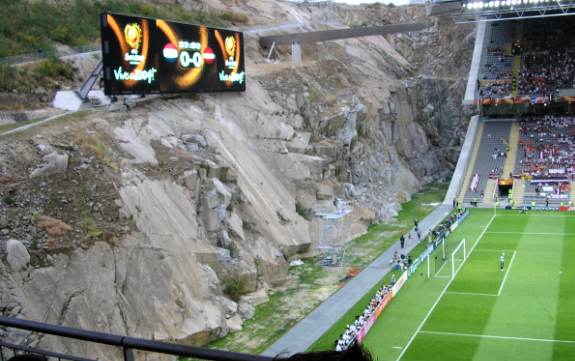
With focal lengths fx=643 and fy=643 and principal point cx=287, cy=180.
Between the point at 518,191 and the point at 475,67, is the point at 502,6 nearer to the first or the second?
the point at 475,67

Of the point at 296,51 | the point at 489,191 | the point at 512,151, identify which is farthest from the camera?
the point at 512,151

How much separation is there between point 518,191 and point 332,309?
32615 mm

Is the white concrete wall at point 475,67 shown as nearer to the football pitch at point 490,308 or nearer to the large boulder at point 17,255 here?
the football pitch at point 490,308

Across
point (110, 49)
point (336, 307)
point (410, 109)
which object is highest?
point (110, 49)

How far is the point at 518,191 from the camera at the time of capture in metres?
57.0

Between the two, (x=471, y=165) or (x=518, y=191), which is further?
(x=471, y=165)

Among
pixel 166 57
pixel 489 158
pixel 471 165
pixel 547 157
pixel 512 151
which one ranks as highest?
pixel 166 57

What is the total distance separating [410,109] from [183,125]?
36744 mm

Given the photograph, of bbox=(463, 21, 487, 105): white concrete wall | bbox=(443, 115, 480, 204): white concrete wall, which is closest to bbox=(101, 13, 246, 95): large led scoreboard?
bbox=(443, 115, 480, 204): white concrete wall

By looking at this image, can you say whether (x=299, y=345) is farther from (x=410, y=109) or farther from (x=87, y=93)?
(x=410, y=109)

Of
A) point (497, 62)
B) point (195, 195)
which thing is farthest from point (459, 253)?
point (497, 62)

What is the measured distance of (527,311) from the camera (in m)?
29.1

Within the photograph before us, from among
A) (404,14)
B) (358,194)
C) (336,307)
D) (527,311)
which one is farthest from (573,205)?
(404,14)

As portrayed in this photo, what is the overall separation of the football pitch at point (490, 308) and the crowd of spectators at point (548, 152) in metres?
13.9
